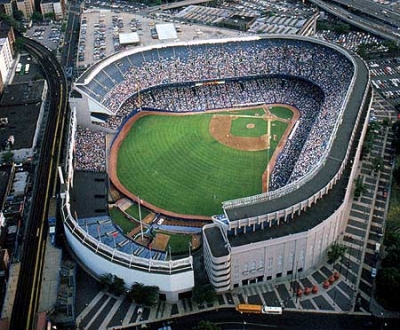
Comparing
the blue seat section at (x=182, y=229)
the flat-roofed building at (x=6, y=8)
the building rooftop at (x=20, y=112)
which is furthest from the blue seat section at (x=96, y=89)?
the flat-roofed building at (x=6, y=8)

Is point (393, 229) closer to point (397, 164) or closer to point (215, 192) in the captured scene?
point (397, 164)

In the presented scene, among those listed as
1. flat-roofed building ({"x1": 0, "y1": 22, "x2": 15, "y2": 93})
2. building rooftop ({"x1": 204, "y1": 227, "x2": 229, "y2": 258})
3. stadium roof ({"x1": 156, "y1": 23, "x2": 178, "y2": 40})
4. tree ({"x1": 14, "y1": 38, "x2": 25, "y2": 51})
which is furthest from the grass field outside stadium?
tree ({"x1": 14, "y1": 38, "x2": 25, "y2": 51})

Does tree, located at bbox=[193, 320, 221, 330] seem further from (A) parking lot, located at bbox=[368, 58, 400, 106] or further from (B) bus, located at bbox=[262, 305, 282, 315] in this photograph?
(A) parking lot, located at bbox=[368, 58, 400, 106]

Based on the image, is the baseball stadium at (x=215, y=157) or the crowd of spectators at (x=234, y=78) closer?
the baseball stadium at (x=215, y=157)

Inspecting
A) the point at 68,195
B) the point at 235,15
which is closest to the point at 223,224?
the point at 68,195

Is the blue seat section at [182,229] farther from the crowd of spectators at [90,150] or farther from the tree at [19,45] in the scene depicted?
the tree at [19,45]

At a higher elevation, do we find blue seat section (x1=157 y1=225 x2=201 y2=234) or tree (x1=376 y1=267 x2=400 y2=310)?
blue seat section (x1=157 y1=225 x2=201 y2=234)
